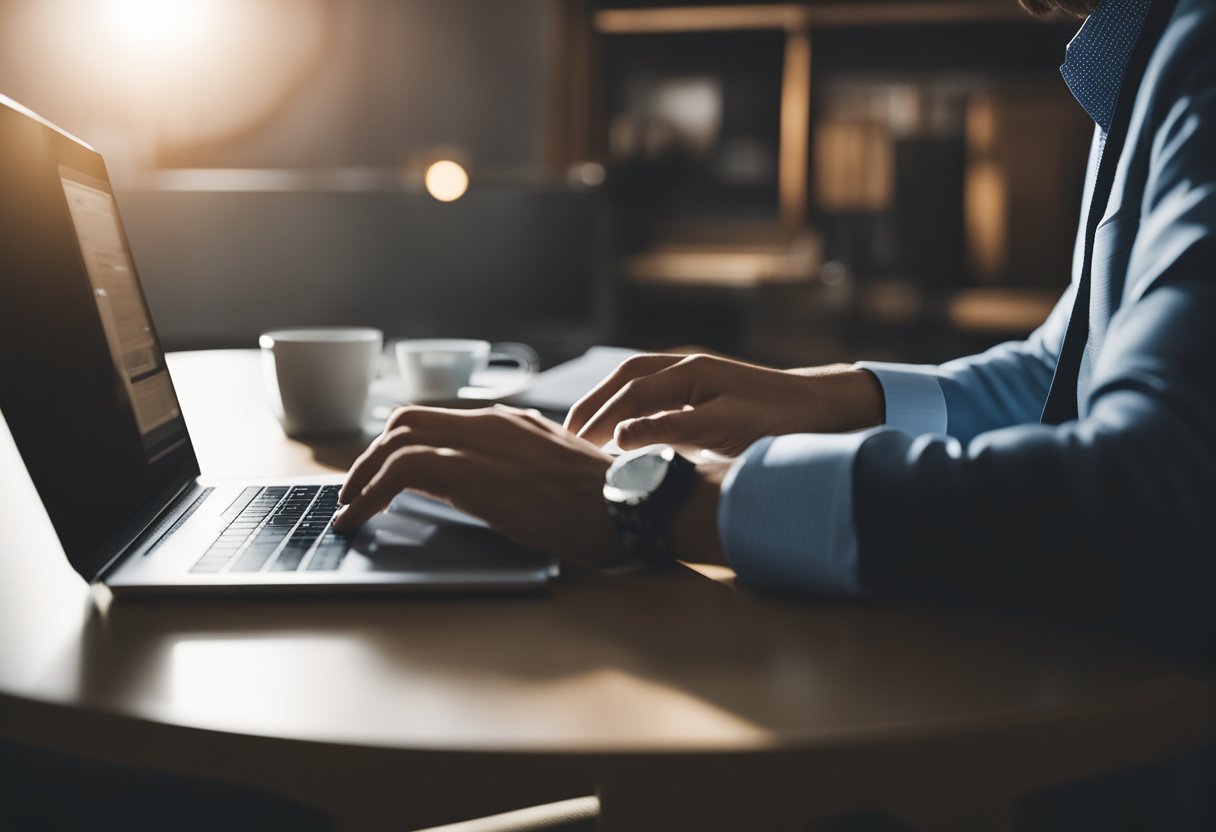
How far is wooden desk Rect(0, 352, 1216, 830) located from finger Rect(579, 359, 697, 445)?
19 cm

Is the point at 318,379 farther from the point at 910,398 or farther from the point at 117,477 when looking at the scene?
the point at 910,398

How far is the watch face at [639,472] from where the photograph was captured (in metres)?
0.51

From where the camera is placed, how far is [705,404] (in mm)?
709

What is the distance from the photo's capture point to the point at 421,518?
58 cm

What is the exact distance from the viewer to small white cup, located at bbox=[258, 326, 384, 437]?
93 cm

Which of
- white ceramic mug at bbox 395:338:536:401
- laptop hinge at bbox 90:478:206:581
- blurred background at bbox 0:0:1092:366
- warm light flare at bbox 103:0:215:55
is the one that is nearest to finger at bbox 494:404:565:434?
laptop hinge at bbox 90:478:206:581

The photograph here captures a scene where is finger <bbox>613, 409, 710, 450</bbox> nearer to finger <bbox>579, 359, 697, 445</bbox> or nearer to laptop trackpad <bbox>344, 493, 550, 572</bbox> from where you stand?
finger <bbox>579, 359, 697, 445</bbox>

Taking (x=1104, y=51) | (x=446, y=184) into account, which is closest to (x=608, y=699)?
(x=1104, y=51)

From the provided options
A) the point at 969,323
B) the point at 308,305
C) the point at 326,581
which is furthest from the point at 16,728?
the point at 969,323

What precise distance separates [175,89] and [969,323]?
403 cm

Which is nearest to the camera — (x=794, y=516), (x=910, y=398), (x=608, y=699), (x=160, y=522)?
(x=608, y=699)

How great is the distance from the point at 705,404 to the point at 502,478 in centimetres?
22

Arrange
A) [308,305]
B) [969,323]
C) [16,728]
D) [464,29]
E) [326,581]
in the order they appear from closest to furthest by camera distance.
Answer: [16,728]
[326,581]
[308,305]
[969,323]
[464,29]

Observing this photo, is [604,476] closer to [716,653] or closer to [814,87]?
[716,653]
